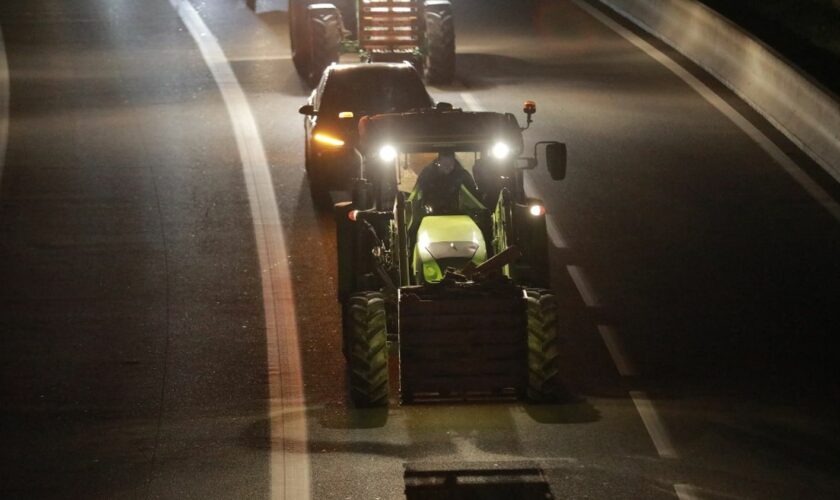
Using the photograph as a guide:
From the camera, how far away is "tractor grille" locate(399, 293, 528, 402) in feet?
42.8

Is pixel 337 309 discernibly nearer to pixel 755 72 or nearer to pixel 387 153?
pixel 387 153

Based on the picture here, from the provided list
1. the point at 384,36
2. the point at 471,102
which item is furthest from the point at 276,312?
the point at 384,36

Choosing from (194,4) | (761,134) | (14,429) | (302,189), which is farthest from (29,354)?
(194,4)

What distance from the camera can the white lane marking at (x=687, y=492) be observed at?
458 inches

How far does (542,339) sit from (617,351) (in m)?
2.37

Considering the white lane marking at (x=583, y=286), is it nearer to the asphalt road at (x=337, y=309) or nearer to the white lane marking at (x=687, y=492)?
A: the asphalt road at (x=337, y=309)

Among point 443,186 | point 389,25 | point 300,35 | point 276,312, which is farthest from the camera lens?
point 300,35

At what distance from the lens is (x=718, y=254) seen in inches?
734

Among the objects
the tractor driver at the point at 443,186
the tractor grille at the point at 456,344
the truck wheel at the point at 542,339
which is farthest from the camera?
the tractor driver at the point at 443,186

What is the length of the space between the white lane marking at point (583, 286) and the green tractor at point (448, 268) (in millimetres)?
2577

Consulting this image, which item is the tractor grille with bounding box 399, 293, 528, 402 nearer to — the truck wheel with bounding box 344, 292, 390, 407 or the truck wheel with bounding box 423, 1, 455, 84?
the truck wheel with bounding box 344, 292, 390, 407

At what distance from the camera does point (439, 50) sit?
28.1m

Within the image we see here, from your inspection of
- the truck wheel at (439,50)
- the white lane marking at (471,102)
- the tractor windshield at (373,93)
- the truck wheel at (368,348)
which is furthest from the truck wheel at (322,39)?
the truck wheel at (368,348)

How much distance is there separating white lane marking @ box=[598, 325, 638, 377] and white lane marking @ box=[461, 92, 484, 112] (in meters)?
10.2
